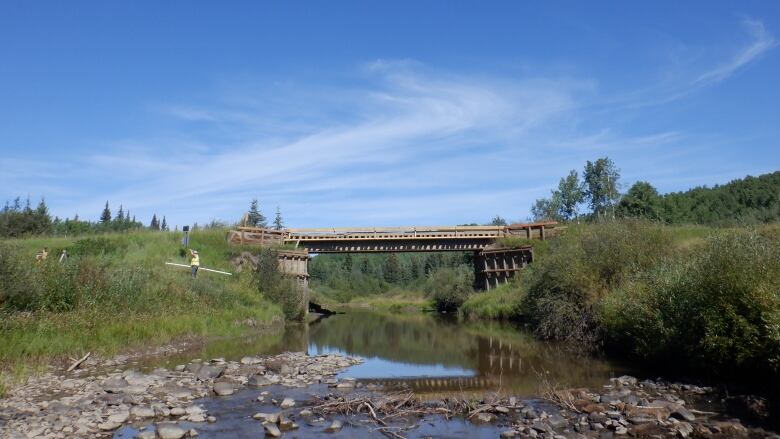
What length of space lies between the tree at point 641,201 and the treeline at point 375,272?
32850mm

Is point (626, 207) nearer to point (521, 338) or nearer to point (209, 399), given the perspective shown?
point (521, 338)

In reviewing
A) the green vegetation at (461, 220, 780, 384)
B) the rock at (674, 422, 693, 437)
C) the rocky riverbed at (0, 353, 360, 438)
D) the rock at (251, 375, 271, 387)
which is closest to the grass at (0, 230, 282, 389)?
the rocky riverbed at (0, 353, 360, 438)

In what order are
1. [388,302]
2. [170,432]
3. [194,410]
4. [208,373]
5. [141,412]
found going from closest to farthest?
[170,432], [141,412], [194,410], [208,373], [388,302]

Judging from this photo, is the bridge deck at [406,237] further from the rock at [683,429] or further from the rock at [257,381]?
the rock at [683,429]

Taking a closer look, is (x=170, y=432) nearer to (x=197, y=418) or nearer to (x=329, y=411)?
(x=197, y=418)

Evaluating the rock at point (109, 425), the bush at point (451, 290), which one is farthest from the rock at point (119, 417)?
the bush at point (451, 290)

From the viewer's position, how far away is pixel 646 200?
280 feet

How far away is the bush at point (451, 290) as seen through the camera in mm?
69750

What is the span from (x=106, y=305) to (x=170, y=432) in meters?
15.4

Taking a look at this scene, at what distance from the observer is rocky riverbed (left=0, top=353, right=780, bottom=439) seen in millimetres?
12422

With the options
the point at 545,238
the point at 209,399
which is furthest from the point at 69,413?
the point at 545,238

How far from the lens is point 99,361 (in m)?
20.8

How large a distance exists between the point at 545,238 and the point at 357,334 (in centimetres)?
2132

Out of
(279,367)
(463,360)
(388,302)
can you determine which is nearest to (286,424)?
(279,367)
